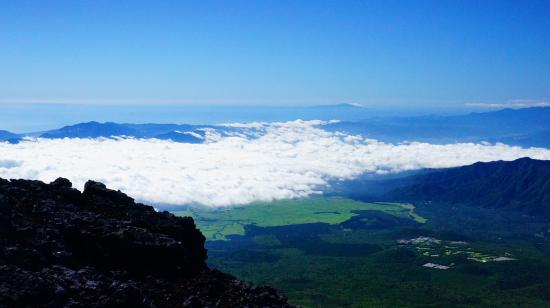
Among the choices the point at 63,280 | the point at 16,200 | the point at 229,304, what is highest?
the point at 16,200

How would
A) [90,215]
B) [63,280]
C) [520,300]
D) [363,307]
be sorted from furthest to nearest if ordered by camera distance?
[520,300] < [363,307] < [90,215] < [63,280]

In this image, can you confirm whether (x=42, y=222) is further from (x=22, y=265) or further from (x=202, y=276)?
(x=202, y=276)

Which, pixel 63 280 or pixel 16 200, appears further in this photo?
pixel 16 200

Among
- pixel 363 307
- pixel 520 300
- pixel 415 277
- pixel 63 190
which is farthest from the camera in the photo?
pixel 415 277

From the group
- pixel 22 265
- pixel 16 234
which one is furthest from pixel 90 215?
pixel 22 265

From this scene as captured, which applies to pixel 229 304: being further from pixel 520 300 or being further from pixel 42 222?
pixel 520 300

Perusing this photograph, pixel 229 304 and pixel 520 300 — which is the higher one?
pixel 229 304
